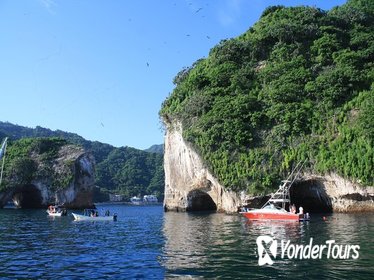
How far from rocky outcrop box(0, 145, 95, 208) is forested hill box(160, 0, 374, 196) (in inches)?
1668

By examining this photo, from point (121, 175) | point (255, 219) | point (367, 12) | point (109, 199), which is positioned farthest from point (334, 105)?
point (121, 175)

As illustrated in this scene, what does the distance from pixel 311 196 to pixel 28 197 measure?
8134 cm

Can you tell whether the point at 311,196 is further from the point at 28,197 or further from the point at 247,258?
the point at 28,197

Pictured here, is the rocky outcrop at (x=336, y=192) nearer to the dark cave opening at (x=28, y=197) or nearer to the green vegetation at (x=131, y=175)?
the dark cave opening at (x=28, y=197)

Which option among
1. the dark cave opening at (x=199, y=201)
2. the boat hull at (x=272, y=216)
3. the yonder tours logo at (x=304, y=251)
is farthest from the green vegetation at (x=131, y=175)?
the yonder tours logo at (x=304, y=251)

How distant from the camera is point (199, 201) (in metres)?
71.2

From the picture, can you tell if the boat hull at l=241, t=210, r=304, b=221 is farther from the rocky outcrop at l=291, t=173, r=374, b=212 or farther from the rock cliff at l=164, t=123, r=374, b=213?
the rocky outcrop at l=291, t=173, r=374, b=212

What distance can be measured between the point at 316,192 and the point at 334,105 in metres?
12.2

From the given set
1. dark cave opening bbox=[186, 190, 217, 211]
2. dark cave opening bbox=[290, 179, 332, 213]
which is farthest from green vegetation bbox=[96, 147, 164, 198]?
dark cave opening bbox=[290, 179, 332, 213]

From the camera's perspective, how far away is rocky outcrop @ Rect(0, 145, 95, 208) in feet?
323

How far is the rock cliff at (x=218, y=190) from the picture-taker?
48.6 meters

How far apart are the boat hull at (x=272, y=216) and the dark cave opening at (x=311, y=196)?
537 inches

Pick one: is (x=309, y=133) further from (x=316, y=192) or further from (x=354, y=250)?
(x=354, y=250)

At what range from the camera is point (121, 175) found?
184m
